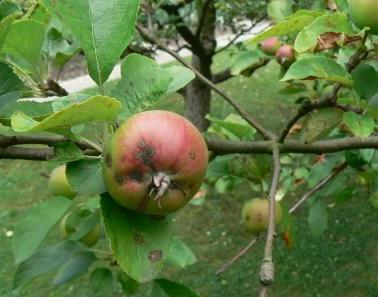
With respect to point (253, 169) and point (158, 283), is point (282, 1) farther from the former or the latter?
point (158, 283)

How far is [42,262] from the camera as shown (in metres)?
1.83

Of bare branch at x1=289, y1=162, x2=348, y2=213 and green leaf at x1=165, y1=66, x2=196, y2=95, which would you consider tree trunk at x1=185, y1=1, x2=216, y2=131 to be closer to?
bare branch at x1=289, y1=162, x2=348, y2=213

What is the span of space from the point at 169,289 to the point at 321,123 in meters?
0.52

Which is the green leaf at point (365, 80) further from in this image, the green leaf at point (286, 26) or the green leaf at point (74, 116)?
the green leaf at point (74, 116)

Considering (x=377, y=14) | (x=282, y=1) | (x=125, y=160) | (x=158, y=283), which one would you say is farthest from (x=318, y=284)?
(x=125, y=160)

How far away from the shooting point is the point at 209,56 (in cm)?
462

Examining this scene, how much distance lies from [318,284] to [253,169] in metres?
2.02

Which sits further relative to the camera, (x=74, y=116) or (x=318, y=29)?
(x=318, y=29)

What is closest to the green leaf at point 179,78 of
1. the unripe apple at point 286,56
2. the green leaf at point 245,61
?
the unripe apple at point 286,56

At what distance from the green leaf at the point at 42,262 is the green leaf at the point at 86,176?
934 millimetres

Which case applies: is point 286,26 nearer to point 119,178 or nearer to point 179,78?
point 179,78

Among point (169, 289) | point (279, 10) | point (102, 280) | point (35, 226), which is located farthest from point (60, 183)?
point (279, 10)

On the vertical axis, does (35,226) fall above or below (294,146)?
below

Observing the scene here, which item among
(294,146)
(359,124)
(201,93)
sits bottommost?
(201,93)
